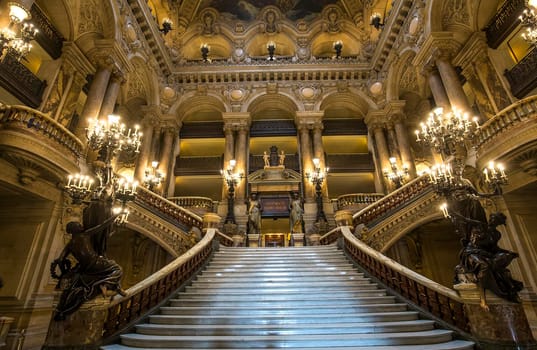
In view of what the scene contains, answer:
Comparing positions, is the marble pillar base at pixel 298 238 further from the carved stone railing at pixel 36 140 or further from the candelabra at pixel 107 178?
the carved stone railing at pixel 36 140

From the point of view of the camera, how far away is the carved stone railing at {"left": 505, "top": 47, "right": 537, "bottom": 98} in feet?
25.9

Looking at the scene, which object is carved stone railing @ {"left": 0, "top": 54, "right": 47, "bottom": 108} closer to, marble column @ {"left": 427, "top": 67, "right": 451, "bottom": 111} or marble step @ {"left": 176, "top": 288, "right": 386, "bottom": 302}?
marble step @ {"left": 176, "top": 288, "right": 386, "bottom": 302}

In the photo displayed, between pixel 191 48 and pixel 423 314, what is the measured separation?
18.9 meters

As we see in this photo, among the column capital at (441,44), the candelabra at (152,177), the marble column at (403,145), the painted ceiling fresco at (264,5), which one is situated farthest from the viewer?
the painted ceiling fresco at (264,5)

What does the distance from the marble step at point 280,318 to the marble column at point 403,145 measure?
958 centimetres

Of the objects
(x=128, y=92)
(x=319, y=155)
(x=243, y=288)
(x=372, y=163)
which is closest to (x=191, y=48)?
(x=128, y=92)

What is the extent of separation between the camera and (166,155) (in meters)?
14.5

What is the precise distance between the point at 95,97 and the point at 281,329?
9.94 m

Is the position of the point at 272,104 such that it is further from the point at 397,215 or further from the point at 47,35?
the point at 47,35

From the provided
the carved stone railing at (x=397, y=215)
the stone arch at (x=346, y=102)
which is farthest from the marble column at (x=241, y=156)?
the carved stone railing at (x=397, y=215)

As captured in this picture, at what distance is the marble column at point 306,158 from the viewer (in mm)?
13223

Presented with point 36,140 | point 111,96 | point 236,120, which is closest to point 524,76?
point 236,120

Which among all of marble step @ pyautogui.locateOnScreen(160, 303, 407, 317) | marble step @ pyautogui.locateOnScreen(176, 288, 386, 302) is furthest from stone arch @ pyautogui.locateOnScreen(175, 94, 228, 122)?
marble step @ pyautogui.locateOnScreen(160, 303, 407, 317)

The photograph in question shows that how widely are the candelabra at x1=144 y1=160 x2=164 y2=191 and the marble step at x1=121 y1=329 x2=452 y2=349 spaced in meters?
9.92
